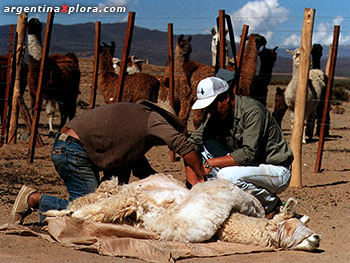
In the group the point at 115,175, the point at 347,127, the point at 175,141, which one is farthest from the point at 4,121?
the point at 347,127

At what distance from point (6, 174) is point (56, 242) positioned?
447 cm

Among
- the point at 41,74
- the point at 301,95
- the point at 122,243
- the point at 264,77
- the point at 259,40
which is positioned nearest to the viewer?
the point at 122,243

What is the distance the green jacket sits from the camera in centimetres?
550

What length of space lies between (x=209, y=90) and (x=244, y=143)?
595 mm

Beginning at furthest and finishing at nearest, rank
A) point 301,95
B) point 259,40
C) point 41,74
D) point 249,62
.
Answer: point 259,40
point 249,62
point 41,74
point 301,95

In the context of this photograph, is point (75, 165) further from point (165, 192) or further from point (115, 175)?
point (165, 192)

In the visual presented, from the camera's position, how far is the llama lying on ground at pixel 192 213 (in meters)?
4.96

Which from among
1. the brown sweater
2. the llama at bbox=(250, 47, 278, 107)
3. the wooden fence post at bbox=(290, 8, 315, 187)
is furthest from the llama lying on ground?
the llama at bbox=(250, 47, 278, 107)

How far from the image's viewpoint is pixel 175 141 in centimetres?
500

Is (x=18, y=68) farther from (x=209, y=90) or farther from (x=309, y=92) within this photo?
(x=209, y=90)

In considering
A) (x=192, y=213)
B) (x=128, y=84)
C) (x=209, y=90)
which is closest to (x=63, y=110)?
(x=128, y=84)

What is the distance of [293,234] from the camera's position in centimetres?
499

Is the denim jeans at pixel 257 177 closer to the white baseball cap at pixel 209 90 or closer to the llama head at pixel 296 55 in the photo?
the white baseball cap at pixel 209 90

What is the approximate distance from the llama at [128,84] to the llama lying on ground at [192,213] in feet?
29.4
